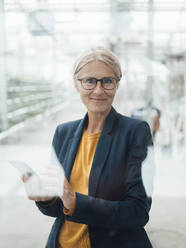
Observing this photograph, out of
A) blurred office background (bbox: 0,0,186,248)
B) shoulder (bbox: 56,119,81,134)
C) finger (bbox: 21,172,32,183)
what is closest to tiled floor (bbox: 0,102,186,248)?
blurred office background (bbox: 0,0,186,248)

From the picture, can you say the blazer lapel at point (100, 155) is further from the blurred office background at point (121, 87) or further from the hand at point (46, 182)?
the blurred office background at point (121, 87)

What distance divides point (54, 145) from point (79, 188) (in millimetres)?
185

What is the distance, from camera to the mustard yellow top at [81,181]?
0.79 m

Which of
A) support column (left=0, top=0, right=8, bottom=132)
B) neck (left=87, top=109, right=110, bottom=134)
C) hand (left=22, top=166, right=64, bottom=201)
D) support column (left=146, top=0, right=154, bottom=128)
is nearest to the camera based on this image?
hand (left=22, top=166, right=64, bottom=201)

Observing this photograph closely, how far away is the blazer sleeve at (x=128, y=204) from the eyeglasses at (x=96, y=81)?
0.14 meters

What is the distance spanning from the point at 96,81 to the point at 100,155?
0.70 ft

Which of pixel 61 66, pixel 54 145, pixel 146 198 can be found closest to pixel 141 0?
pixel 61 66

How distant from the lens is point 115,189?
79 centimetres

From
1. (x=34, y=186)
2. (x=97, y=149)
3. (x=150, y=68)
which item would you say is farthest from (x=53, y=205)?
(x=150, y=68)

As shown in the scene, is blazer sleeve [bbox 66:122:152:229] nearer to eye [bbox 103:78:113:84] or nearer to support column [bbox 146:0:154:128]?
eye [bbox 103:78:113:84]

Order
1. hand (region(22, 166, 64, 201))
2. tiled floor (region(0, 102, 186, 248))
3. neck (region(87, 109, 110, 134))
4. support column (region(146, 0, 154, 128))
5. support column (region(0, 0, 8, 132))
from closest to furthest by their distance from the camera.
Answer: hand (region(22, 166, 64, 201)) → neck (region(87, 109, 110, 134)) → tiled floor (region(0, 102, 186, 248)) → support column (region(146, 0, 154, 128)) → support column (region(0, 0, 8, 132))

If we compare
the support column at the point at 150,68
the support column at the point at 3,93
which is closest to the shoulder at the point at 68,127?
the support column at the point at 150,68

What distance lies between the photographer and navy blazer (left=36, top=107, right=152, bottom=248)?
0.75 metres

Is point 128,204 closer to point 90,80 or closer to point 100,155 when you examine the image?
point 100,155
